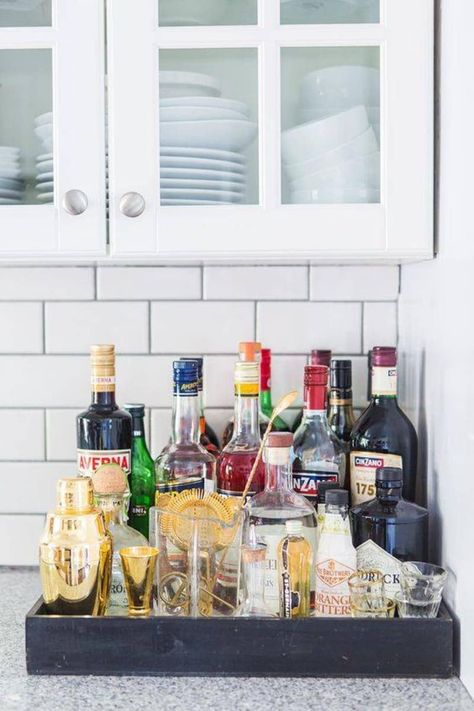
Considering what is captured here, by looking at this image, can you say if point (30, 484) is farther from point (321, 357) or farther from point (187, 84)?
point (187, 84)

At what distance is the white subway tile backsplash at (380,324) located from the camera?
158cm

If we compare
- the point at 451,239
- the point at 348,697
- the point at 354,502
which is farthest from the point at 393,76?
the point at 348,697

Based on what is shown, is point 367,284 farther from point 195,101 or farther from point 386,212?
point 195,101

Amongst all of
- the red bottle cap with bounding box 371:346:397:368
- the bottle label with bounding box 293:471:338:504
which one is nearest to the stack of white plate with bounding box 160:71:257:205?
the red bottle cap with bounding box 371:346:397:368

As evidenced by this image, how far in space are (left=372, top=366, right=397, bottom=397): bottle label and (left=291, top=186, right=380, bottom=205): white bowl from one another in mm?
271

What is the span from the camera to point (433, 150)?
1.21 metres

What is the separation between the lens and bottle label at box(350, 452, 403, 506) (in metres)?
1.31

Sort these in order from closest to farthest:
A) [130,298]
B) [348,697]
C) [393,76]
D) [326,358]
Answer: [348,697], [393,76], [326,358], [130,298]

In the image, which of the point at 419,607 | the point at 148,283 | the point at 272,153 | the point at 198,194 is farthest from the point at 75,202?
the point at 419,607

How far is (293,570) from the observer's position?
1143 millimetres

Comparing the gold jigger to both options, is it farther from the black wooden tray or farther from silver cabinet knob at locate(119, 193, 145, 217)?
silver cabinet knob at locate(119, 193, 145, 217)

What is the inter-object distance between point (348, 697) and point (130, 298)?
831mm

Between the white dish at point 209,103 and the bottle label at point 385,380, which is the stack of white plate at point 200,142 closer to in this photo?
the white dish at point 209,103

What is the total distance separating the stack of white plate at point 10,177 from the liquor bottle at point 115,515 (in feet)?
1.38
